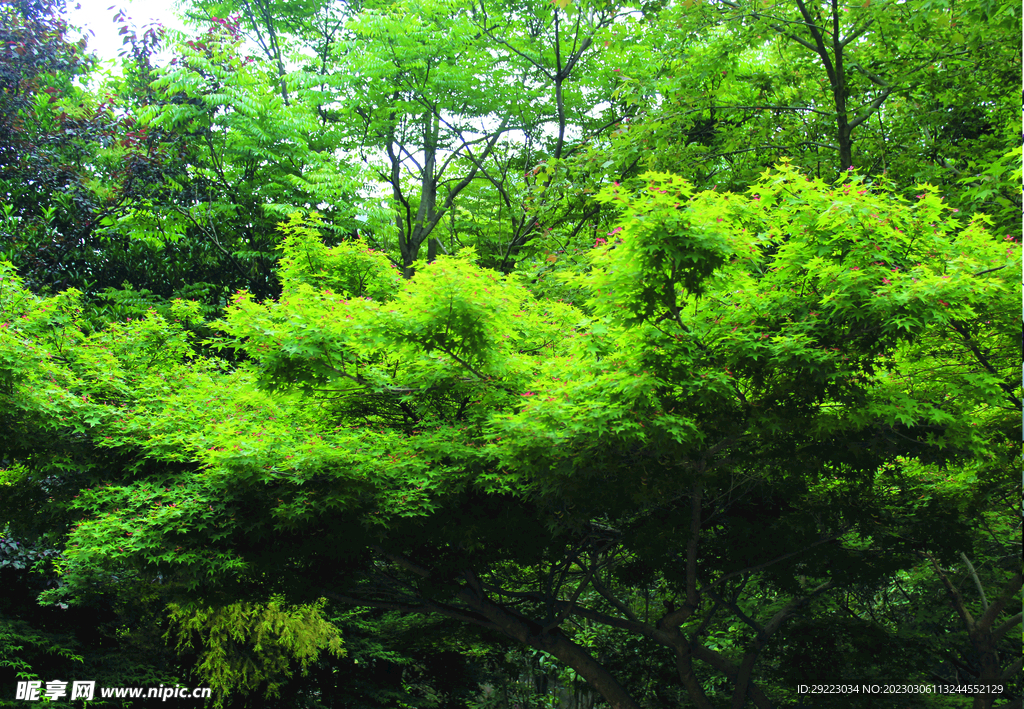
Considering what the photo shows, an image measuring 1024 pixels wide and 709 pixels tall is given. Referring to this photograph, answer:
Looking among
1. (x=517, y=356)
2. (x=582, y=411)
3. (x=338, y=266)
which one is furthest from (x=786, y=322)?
(x=338, y=266)

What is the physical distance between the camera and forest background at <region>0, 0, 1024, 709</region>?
5.59 metres

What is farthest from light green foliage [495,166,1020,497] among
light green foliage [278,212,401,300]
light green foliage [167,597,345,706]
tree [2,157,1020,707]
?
light green foliage [167,597,345,706]

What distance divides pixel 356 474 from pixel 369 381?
1016mm

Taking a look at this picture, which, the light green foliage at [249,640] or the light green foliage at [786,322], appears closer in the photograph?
the light green foliage at [786,322]

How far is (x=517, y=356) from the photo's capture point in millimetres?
7254

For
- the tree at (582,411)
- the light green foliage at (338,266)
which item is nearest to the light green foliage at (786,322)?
the tree at (582,411)

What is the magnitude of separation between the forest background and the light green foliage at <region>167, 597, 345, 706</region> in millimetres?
66

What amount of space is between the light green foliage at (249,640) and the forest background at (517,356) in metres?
0.07

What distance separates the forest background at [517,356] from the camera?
5.59 m

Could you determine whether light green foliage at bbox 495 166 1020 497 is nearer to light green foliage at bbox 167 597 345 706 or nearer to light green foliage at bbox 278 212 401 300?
light green foliage at bbox 278 212 401 300

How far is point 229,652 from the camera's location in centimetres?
1042

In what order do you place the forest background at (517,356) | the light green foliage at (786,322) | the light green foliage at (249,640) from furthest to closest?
the light green foliage at (249,640) < the forest background at (517,356) < the light green foliage at (786,322)

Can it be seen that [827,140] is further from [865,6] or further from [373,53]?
[373,53]

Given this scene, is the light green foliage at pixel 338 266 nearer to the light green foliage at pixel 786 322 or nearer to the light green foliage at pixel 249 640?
the light green foliage at pixel 786 322
